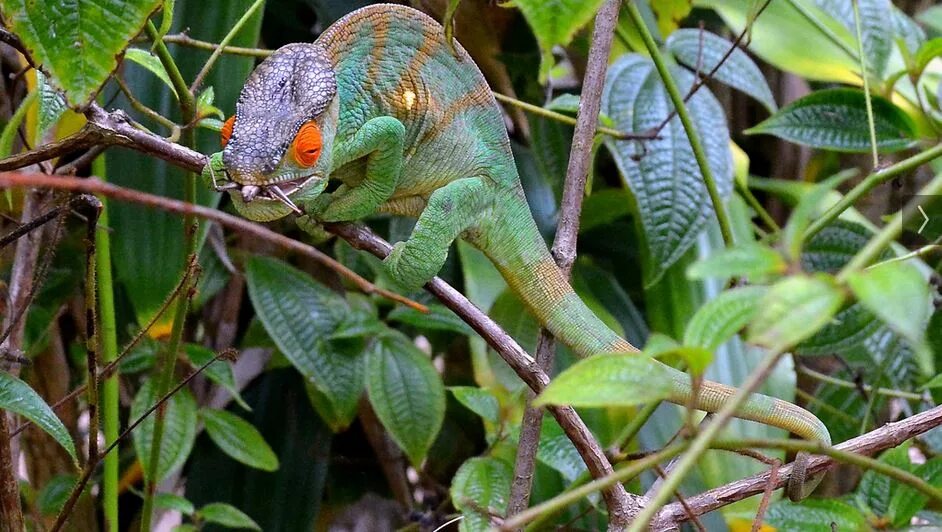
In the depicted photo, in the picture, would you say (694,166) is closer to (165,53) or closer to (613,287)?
(613,287)

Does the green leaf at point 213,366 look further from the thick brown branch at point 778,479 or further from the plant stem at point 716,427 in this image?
the plant stem at point 716,427

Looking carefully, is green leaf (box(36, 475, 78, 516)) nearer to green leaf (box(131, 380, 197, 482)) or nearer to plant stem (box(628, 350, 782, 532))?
green leaf (box(131, 380, 197, 482))

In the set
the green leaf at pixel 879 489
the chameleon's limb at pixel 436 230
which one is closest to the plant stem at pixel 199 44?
the chameleon's limb at pixel 436 230

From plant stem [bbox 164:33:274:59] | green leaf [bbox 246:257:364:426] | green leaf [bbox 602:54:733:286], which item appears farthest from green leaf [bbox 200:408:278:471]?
green leaf [bbox 602:54:733:286]

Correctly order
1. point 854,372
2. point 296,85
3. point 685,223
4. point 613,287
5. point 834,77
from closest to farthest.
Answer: point 296,85, point 685,223, point 854,372, point 613,287, point 834,77

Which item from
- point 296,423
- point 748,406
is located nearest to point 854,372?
point 748,406

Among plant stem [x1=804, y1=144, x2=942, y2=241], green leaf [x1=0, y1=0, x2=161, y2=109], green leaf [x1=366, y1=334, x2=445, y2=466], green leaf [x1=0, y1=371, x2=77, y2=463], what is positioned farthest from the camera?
green leaf [x1=366, y1=334, x2=445, y2=466]
